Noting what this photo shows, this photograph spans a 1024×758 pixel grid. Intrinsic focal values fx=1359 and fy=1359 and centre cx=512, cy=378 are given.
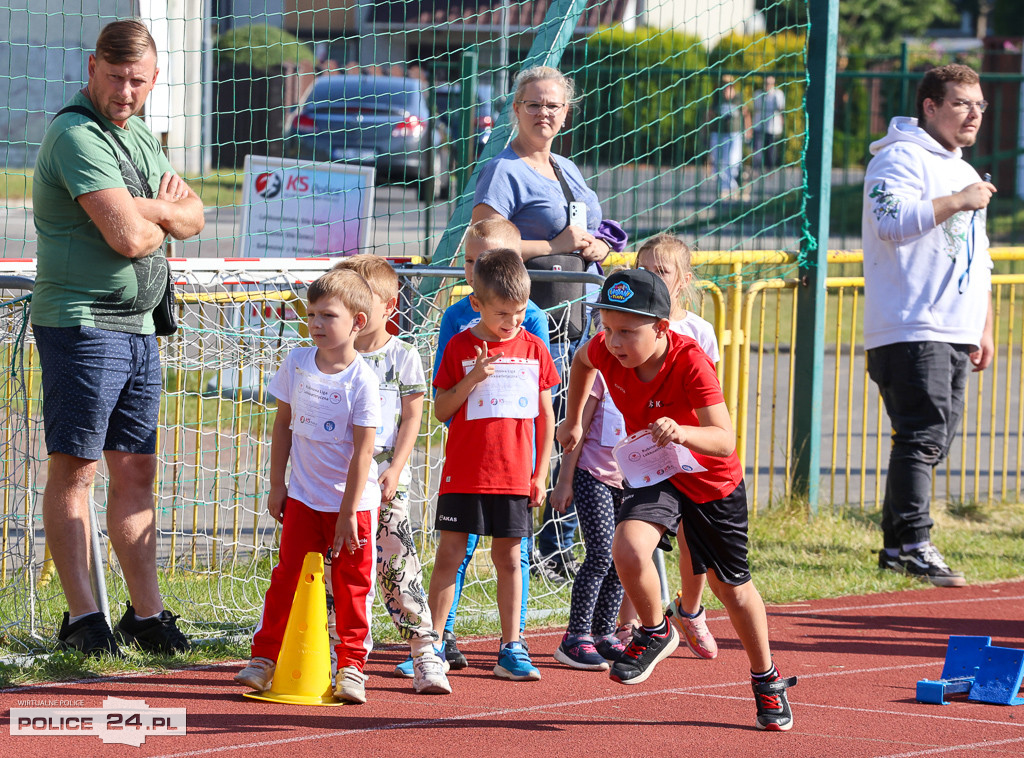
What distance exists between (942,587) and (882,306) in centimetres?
145

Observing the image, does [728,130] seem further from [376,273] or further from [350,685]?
[350,685]

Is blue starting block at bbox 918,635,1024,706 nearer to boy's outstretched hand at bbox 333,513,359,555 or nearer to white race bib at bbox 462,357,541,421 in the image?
white race bib at bbox 462,357,541,421

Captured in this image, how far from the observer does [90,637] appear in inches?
197

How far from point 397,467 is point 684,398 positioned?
107 centimetres

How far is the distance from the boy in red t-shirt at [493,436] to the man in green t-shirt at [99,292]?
1.13 m

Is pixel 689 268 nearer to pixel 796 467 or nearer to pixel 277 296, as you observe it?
pixel 277 296

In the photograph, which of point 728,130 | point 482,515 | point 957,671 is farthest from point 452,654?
point 728,130

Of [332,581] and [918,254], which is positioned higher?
[918,254]

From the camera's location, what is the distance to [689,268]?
543cm

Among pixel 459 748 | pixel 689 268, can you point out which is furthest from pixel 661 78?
pixel 459 748

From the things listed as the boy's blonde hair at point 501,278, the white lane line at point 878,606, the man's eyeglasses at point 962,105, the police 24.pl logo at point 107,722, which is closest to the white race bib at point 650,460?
the boy's blonde hair at point 501,278

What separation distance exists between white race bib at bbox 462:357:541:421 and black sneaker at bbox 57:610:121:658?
5.15 feet

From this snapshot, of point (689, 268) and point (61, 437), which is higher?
point (689, 268)

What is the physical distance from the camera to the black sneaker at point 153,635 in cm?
517
